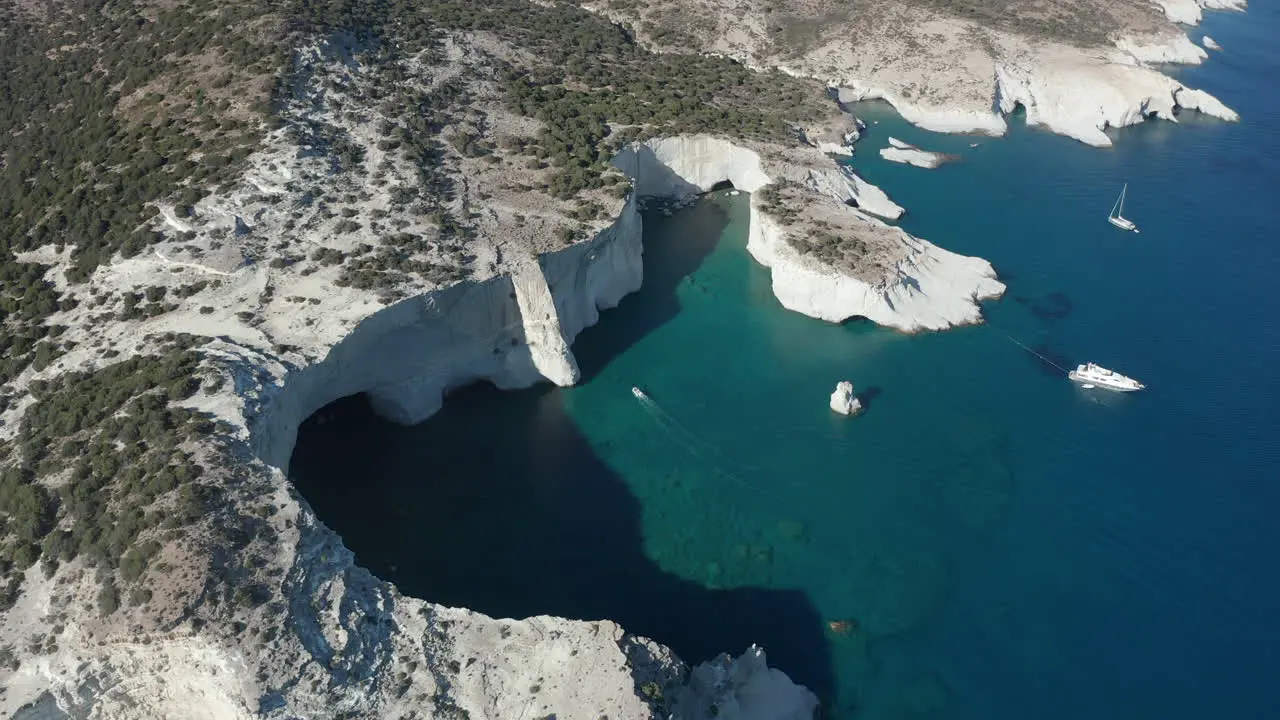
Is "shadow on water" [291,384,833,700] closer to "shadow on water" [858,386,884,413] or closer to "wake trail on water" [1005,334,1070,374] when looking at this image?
"shadow on water" [858,386,884,413]

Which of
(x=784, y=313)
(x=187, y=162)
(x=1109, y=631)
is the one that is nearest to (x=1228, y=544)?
(x=1109, y=631)

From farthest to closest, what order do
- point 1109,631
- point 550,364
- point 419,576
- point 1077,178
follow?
point 1077,178
point 550,364
point 419,576
point 1109,631

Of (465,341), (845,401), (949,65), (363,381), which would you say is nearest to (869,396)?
(845,401)

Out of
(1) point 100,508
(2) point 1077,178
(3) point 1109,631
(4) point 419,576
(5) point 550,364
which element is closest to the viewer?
(1) point 100,508

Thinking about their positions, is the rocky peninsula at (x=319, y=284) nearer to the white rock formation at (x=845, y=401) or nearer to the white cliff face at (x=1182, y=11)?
the white rock formation at (x=845, y=401)

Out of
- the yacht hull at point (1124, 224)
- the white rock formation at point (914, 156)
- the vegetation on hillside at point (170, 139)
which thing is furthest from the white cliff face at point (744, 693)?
the white rock formation at point (914, 156)

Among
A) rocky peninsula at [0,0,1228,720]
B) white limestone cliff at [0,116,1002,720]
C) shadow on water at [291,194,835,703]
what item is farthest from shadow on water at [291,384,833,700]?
white limestone cliff at [0,116,1002,720]

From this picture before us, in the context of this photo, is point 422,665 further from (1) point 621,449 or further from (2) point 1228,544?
(2) point 1228,544
